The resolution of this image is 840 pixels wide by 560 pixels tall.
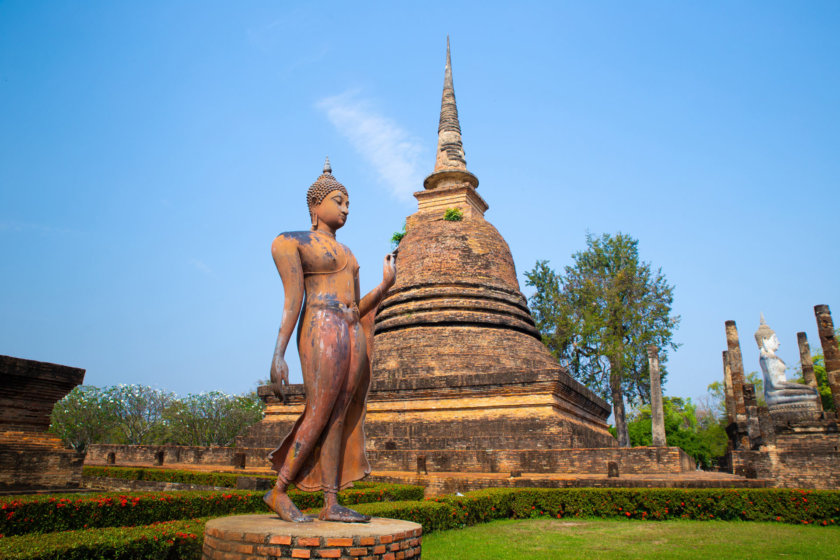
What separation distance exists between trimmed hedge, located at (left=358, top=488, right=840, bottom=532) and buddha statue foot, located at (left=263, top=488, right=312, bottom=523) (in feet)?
15.5

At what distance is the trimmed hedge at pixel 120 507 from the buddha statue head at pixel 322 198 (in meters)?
4.27

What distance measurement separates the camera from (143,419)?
1586 inches

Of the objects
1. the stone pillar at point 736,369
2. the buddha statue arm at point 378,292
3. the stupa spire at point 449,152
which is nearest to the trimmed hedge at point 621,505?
the buddha statue arm at point 378,292

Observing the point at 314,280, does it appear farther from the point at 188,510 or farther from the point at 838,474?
the point at 838,474

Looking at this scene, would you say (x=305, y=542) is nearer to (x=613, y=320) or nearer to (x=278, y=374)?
(x=278, y=374)

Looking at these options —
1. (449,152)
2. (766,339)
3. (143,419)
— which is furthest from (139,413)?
(766,339)

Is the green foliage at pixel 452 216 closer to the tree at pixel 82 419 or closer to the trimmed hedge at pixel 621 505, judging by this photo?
the trimmed hedge at pixel 621 505

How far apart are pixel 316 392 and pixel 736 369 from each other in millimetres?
22939

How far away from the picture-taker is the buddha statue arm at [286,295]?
4.80 meters

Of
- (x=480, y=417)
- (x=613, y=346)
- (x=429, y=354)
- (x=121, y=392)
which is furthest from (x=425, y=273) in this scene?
(x=121, y=392)

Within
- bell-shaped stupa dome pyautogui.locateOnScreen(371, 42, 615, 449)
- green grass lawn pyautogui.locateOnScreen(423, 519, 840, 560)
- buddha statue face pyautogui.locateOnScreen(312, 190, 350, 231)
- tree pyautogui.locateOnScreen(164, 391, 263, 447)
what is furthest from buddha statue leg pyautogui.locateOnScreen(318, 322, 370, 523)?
tree pyautogui.locateOnScreen(164, 391, 263, 447)

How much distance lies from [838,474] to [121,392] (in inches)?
1614

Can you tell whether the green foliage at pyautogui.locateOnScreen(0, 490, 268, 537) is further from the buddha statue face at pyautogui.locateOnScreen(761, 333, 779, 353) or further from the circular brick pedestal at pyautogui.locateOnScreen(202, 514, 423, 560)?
the buddha statue face at pyautogui.locateOnScreen(761, 333, 779, 353)

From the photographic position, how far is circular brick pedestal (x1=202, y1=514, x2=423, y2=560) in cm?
377
